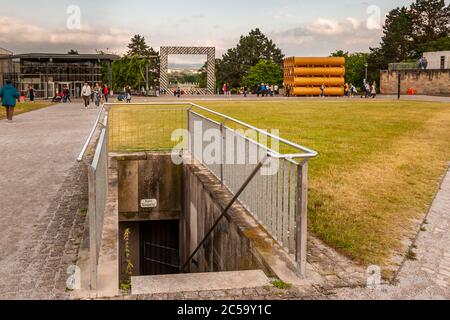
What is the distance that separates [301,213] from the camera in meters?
4.71

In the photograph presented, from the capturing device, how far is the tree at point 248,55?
4518 inches

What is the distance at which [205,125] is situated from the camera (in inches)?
383

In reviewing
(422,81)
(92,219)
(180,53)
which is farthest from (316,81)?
(92,219)

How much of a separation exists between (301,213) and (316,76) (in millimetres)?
57549

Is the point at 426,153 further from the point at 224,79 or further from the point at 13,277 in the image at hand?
the point at 224,79

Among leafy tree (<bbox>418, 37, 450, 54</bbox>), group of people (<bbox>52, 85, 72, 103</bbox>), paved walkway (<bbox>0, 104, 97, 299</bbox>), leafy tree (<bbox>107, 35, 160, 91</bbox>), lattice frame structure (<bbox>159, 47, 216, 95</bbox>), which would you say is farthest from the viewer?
leafy tree (<bbox>418, 37, 450, 54</bbox>)

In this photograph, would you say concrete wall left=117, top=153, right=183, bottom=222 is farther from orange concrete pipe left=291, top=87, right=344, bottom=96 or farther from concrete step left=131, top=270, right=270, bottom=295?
orange concrete pipe left=291, top=87, right=344, bottom=96

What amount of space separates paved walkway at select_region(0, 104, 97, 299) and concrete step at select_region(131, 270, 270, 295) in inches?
26.4

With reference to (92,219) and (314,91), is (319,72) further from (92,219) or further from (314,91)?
(92,219)

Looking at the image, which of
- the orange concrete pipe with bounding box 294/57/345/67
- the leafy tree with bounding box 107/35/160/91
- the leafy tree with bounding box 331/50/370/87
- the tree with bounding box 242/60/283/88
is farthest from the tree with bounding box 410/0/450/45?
the leafy tree with bounding box 107/35/160/91

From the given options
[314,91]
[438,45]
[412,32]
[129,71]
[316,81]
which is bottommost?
[314,91]

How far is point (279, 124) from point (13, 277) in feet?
54.3

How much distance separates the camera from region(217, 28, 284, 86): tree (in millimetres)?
114750

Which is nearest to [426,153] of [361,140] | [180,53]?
[361,140]
